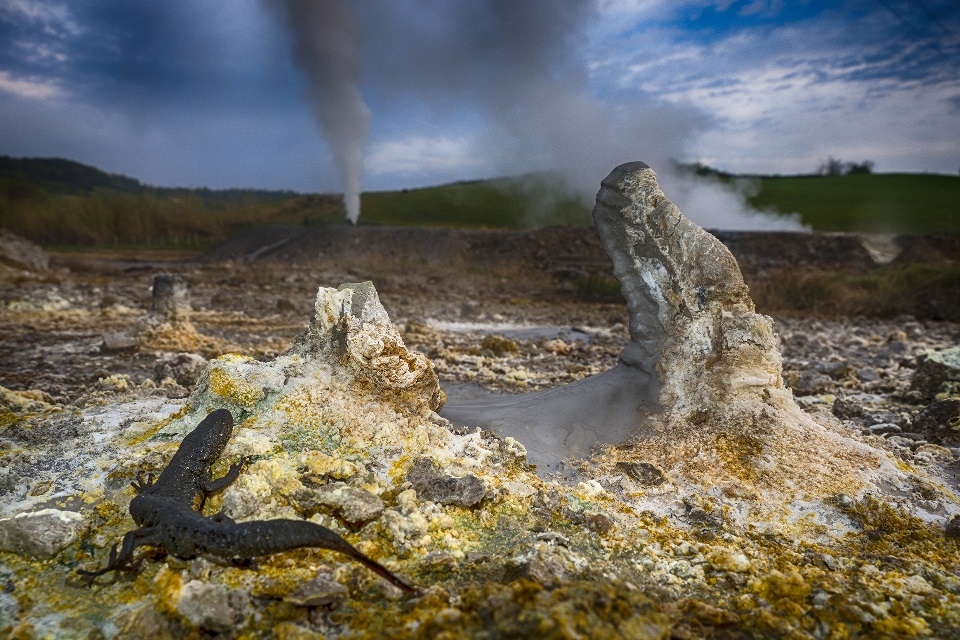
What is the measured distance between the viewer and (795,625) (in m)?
2.45

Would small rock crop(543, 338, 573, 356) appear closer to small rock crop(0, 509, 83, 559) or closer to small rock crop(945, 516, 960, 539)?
small rock crop(945, 516, 960, 539)

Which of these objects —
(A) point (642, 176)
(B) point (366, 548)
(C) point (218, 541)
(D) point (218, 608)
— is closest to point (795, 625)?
(B) point (366, 548)

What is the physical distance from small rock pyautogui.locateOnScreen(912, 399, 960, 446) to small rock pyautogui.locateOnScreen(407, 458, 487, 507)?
4.19 metres

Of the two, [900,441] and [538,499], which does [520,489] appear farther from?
[900,441]

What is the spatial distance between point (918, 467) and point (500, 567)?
3407 mm

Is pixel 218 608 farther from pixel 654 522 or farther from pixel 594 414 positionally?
pixel 594 414

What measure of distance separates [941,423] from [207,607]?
18.8ft

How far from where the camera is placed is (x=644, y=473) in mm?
3846

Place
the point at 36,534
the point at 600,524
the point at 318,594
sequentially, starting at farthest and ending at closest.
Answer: the point at 600,524
the point at 36,534
the point at 318,594

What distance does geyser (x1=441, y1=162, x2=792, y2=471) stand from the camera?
4449 millimetres

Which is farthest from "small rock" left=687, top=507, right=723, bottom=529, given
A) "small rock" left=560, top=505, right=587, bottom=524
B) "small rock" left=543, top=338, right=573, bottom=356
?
"small rock" left=543, top=338, right=573, bottom=356

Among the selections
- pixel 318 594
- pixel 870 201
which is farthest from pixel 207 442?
pixel 870 201

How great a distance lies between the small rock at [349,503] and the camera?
296 centimetres

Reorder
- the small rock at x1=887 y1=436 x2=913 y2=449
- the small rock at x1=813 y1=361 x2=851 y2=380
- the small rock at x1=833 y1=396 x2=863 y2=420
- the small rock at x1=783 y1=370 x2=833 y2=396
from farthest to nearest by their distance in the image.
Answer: the small rock at x1=813 y1=361 x2=851 y2=380
the small rock at x1=783 y1=370 x2=833 y2=396
the small rock at x1=833 y1=396 x2=863 y2=420
the small rock at x1=887 y1=436 x2=913 y2=449
